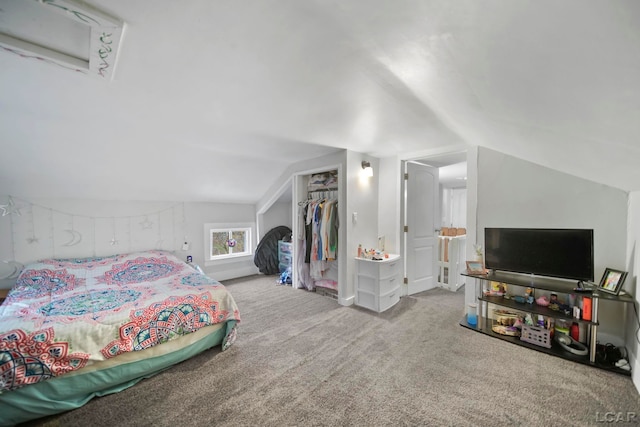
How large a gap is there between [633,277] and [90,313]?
4.35 m

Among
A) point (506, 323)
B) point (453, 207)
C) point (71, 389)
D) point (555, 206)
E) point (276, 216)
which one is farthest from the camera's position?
point (453, 207)

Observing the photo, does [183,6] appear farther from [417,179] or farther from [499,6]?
[417,179]

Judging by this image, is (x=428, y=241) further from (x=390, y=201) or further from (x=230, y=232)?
(x=230, y=232)

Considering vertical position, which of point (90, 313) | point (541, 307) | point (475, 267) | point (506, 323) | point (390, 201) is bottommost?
point (506, 323)

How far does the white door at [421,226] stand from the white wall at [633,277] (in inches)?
82.9

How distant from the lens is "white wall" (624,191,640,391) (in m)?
1.89

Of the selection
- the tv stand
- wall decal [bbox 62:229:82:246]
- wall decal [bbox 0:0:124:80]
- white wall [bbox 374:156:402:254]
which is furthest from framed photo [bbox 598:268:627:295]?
wall decal [bbox 62:229:82:246]

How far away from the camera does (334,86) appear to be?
1.66 metres

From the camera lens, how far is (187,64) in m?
1.46

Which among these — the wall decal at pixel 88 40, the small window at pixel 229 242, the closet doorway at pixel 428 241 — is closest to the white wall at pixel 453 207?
the closet doorway at pixel 428 241

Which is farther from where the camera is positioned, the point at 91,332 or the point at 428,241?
the point at 428,241

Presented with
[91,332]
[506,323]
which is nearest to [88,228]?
[91,332]

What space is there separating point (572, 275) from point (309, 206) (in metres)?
3.03

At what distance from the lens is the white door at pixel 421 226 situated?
3830 millimetres
